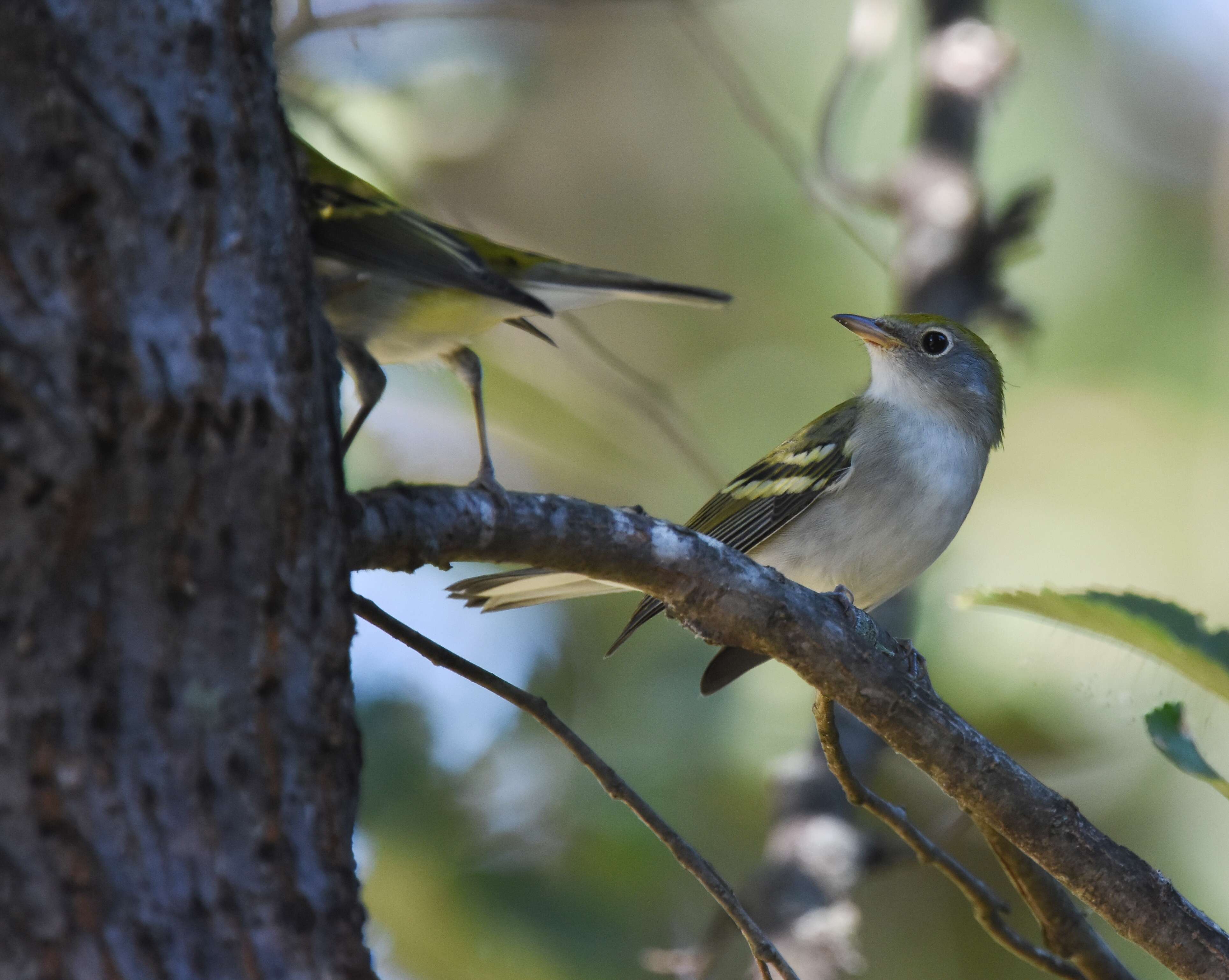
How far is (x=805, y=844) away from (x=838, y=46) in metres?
5.63

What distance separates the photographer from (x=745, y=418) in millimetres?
7684

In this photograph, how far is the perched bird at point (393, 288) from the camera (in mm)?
2277

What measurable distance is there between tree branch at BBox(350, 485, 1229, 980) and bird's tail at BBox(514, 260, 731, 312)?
849 mm

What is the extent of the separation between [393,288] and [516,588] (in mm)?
838

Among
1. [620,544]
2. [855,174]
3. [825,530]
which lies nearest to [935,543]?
[825,530]

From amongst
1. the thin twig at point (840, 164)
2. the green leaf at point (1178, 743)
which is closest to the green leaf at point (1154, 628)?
the green leaf at point (1178, 743)

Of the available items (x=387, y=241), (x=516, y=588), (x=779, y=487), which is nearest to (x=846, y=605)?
(x=516, y=588)

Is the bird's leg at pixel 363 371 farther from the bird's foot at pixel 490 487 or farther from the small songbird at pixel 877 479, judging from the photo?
the small songbird at pixel 877 479

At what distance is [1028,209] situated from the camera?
222 inches

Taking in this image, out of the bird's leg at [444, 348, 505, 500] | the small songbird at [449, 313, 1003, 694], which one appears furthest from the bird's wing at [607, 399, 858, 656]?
the bird's leg at [444, 348, 505, 500]

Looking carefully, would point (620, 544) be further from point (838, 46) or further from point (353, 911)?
point (838, 46)

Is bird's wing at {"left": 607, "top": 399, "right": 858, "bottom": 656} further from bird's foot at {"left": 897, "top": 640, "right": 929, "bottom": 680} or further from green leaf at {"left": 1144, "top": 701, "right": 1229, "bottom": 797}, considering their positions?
green leaf at {"left": 1144, "top": 701, "right": 1229, "bottom": 797}

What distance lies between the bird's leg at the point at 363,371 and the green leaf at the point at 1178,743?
5.20 feet

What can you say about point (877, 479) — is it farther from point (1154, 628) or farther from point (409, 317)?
point (409, 317)
